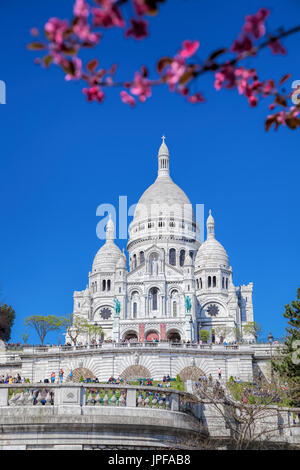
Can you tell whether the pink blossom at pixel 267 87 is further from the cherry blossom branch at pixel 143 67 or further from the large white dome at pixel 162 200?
the large white dome at pixel 162 200

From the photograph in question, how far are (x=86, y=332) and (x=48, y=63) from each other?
81.2 m

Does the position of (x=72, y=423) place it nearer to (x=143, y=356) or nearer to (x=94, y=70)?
(x=94, y=70)

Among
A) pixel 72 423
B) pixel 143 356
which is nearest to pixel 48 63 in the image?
pixel 72 423

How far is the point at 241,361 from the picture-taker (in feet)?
180

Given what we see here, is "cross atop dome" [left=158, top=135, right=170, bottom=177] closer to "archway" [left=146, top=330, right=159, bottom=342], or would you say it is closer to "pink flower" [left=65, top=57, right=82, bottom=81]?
"archway" [left=146, top=330, right=159, bottom=342]

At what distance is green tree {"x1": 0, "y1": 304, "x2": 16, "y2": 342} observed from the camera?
88.6 meters

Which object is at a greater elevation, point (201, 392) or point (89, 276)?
point (89, 276)

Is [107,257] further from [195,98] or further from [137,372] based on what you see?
[195,98]

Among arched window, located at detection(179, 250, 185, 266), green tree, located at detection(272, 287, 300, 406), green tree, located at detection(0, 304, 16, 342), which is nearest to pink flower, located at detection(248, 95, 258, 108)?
green tree, located at detection(272, 287, 300, 406)

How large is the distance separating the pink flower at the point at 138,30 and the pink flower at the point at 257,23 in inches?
32.6

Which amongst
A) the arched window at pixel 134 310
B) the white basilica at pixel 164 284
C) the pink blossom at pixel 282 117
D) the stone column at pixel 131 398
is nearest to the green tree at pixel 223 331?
the white basilica at pixel 164 284

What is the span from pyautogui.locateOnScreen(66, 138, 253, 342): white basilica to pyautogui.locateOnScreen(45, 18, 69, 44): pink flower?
81.2 m

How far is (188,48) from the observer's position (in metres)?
5.15
